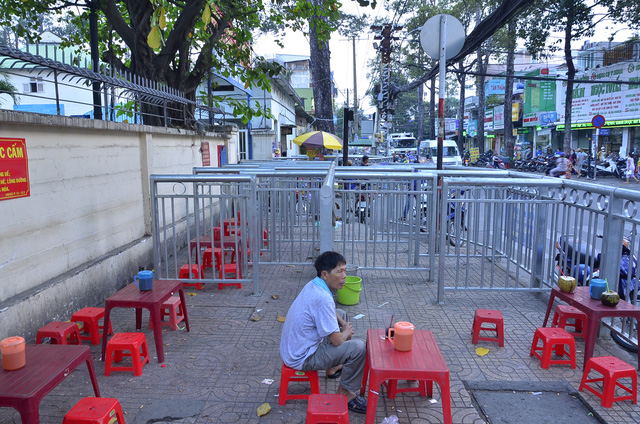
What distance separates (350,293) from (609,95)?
2881 cm

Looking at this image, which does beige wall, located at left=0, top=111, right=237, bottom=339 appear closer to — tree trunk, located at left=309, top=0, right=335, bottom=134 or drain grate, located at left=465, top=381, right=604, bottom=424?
drain grate, located at left=465, top=381, right=604, bottom=424

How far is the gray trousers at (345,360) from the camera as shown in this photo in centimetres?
332

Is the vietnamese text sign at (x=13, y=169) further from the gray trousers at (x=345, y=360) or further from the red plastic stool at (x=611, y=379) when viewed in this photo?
the red plastic stool at (x=611, y=379)

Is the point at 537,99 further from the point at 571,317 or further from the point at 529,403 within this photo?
the point at 529,403

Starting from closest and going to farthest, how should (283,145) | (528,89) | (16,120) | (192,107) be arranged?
(16,120)
(192,107)
(283,145)
(528,89)

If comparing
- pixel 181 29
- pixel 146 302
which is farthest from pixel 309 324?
pixel 181 29

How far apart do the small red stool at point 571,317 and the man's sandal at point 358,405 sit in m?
2.27

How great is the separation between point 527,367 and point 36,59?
17.5 feet

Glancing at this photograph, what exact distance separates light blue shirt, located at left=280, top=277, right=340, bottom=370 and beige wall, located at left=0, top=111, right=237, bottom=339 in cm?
253

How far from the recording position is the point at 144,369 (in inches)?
157

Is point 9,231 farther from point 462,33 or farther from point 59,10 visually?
point 59,10

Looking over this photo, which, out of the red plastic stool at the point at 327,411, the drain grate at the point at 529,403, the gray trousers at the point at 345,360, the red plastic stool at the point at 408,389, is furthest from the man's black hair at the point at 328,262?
the drain grate at the point at 529,403

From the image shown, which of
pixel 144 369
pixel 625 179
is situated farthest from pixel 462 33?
pixel 625 179

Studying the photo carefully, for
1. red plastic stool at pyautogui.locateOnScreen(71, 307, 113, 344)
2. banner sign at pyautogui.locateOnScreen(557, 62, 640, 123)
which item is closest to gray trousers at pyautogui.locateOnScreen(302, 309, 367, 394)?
red plastic stool at pyautogui.locateOnScreen(71, 307, 113, 344)
